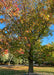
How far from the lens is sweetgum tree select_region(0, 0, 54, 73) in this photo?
6.21m

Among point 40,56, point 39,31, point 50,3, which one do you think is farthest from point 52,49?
point 50,3

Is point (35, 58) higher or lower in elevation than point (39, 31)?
lower

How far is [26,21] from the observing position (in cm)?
648

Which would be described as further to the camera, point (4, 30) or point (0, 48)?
point (4, 30)

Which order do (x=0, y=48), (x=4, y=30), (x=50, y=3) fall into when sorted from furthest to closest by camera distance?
(x=4, y=30) < (x=0, y=48) < (x=50, y=3)

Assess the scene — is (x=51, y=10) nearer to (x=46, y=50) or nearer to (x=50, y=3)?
(x=50, y=3)

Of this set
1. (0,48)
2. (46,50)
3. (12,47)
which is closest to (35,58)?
(46,50)

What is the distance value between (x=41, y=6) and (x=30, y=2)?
0.82 m

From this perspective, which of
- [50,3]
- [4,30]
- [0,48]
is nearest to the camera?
[50,3]

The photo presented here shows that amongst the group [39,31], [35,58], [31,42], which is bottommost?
[35,58]

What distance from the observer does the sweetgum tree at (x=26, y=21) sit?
621 centimetres

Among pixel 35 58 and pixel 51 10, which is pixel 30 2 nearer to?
pixel 51 10

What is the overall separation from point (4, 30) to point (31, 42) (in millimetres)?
2251

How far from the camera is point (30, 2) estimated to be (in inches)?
263
